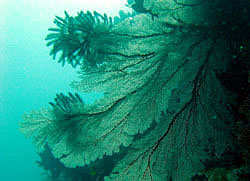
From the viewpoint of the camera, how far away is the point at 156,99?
250 centimetres

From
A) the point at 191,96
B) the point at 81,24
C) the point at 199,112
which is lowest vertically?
the point at 199,112

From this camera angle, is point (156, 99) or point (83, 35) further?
point (83, 35)

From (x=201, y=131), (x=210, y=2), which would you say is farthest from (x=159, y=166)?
(x=210, y=2)

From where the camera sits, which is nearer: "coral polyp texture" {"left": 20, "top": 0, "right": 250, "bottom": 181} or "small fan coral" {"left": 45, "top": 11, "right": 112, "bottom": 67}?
"coral polyp texture" {"left": 20, "top": 0, "right": 250, "bottom": 181}

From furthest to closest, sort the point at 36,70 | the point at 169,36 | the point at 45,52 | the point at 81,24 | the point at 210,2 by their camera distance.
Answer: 1. the point at 36,70
2. the point at 45,52
3. the point at 81,24
4. the point at 169,36
5. the point at 210,2

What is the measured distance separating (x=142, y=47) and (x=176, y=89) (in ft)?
2.43

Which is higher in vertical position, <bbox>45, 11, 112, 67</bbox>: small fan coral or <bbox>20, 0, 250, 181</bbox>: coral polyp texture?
<bbox>45, 11, 112, 67</bbox>: small fan coral

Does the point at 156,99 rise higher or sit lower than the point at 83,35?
lower

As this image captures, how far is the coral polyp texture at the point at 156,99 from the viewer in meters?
2.34

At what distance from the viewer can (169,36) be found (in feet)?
7.90

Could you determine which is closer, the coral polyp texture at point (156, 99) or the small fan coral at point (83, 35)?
the coral polyp texture at point (156, 99)

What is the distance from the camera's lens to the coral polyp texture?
7.68 ft

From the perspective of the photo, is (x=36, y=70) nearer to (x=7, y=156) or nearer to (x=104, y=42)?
(x=7, y=156)

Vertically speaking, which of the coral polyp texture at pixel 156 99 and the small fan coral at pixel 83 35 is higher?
the small fan coral at pixel 83 35
